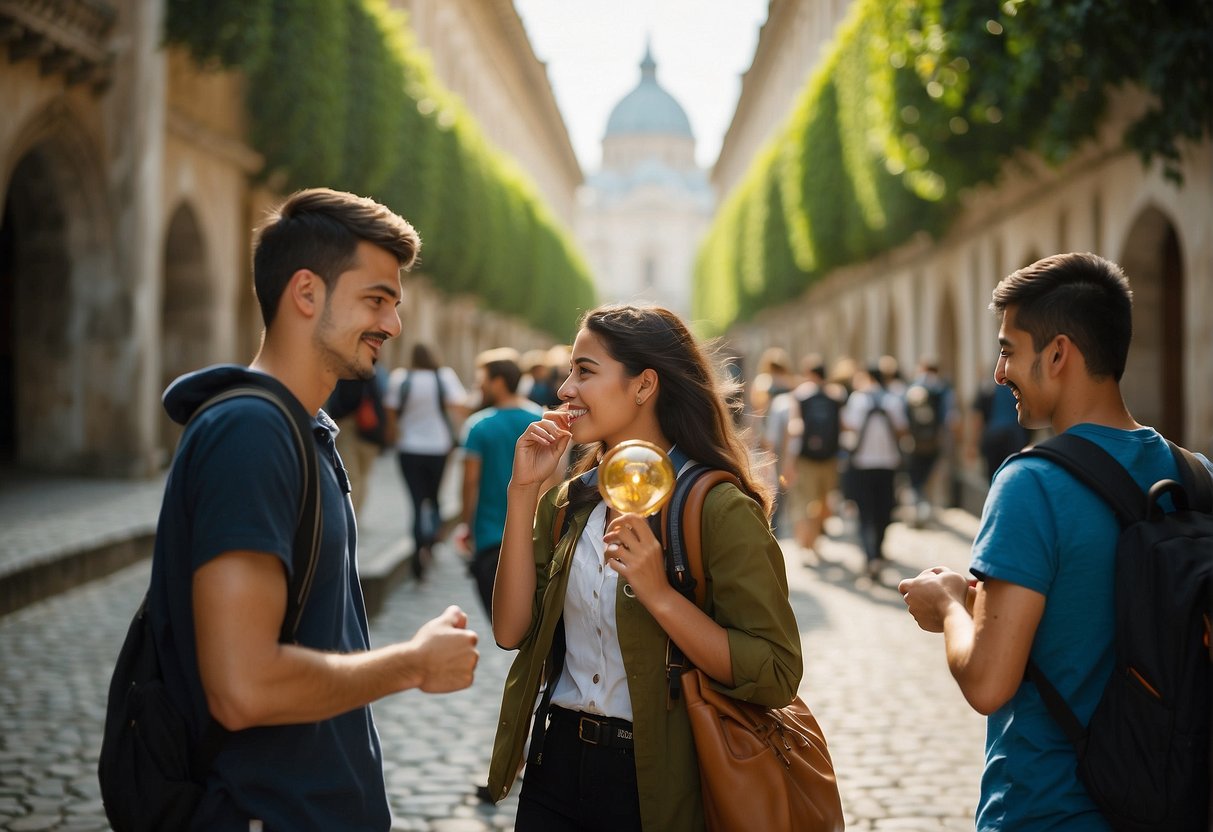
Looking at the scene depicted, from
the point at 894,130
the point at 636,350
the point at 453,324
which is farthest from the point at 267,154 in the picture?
the point at 453,324

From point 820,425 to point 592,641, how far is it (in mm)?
10611

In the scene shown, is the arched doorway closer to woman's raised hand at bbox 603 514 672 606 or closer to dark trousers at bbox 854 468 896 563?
dark trousers at bbox 854 468 896 563

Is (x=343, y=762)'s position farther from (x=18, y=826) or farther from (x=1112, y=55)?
(x=1112, y=55)

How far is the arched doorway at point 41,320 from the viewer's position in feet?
58.3

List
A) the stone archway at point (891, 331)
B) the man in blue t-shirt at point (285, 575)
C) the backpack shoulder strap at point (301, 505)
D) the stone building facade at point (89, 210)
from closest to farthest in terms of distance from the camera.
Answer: the man in blue t-shirt at point (285, 575)
the backpack shoulder strap at point (301, 505)
the stone building facade at point (89, 210)
the stone archway at point (891, 331)

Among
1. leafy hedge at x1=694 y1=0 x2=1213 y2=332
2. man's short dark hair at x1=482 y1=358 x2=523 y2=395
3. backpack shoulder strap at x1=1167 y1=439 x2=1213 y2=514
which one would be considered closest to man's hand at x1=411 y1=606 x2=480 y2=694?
backpack shoulder strap at x1=1167 y1=439 x2=1213 y2=514

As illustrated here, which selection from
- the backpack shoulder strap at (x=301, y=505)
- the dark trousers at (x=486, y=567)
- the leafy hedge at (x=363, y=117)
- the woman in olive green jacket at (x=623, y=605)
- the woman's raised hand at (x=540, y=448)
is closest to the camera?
the backpack shoulder strap at (x=301, y=505)

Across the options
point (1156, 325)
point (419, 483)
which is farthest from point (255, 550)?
point (1156, 325)

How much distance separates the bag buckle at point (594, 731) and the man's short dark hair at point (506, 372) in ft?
→ 15.7

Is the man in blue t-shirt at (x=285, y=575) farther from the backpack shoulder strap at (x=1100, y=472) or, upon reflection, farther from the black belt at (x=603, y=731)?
the backpack shoulder strap at (x=1100, y=472)

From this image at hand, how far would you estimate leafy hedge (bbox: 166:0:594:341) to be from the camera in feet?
63.0

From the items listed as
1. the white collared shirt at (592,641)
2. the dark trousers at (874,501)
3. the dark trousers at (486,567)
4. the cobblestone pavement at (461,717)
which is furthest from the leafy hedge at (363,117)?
the white collared shirt at (592,641)

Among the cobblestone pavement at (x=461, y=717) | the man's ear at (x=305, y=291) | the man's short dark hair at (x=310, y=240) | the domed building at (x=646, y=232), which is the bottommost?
the cobblestone pavement at (x=461, y=717)

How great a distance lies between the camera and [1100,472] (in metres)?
2.68
